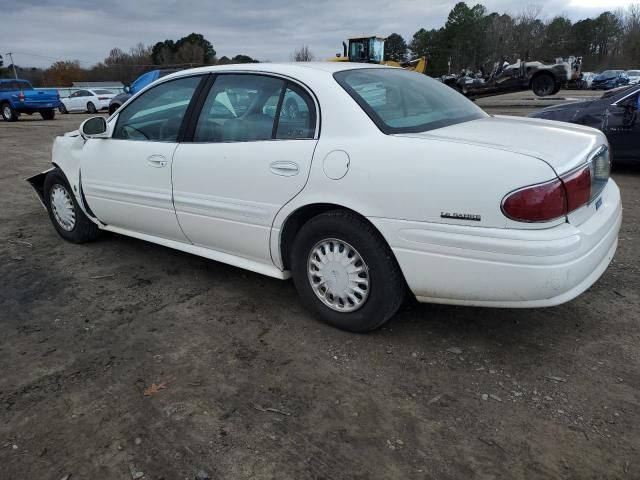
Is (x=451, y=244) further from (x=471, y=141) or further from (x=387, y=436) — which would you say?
(x=387, y=436)

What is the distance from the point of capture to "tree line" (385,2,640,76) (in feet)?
218

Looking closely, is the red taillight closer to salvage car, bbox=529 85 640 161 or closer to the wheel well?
the wheel well

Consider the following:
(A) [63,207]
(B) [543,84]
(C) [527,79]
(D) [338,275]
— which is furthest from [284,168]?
(B) [543,84]

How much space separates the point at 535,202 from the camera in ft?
7.61

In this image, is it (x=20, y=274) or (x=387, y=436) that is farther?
(x=20, y=274)

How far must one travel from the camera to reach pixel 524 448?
214 cm

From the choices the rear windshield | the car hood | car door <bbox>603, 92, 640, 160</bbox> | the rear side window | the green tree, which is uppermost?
the green tree

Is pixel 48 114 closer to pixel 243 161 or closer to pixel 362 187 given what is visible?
pixel 243 161

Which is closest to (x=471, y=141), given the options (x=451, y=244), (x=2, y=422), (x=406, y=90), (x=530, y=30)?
(x=451, y=244)

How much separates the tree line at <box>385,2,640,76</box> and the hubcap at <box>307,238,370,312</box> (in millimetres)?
67496

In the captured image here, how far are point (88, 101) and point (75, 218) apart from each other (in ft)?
83.6

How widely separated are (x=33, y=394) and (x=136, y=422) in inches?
25.1

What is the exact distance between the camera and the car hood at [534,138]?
96.7 inches

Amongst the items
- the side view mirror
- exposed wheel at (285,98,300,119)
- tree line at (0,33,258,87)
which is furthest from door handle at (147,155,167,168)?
tree line at (0,33,258,87)
